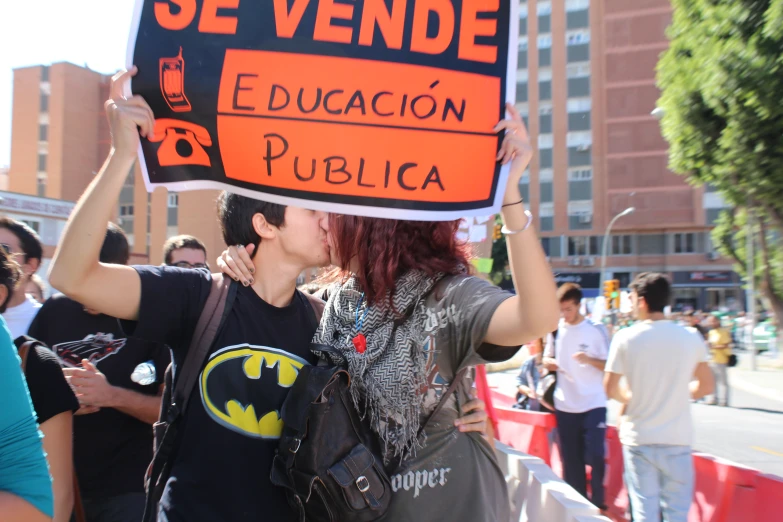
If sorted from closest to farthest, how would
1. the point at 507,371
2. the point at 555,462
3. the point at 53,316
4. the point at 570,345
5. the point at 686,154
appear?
1. the point at 53,316
2. the point at 570,345
3. the point at 555,462
4. the point at 686,154
5. the point at 507,371

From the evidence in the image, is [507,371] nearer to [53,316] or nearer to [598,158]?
[53,316]

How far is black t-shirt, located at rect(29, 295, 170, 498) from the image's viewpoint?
275cm

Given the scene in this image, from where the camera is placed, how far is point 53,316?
9.43ft

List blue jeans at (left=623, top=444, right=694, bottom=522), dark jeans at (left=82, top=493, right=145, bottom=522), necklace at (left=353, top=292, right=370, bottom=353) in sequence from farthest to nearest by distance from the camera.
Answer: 1. blue jeans at (left=623, top=444, right=694, bottom=522)
2. dark jeans at (left=82, top=493, right=145, bottom=522)
3. necklace at (left=353, top=292, right=370, bottom=353)

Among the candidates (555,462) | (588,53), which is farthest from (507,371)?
(588,53)

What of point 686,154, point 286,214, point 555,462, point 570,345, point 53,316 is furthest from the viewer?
point 686,154

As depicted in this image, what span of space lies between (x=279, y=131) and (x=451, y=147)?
50 centimetres

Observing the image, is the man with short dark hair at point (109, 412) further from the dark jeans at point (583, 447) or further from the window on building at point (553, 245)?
the window on building at point (553, 245)

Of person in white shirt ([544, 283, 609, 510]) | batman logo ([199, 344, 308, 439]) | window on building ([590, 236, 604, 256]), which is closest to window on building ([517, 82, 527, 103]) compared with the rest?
window on building ([590, 236, 604, 256])

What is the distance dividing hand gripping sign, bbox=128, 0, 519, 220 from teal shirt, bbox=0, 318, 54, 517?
790mm

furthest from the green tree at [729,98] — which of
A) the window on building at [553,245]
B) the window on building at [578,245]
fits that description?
the window on building at [553,245]

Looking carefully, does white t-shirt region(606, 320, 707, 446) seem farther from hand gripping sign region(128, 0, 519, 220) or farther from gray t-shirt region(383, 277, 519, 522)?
hand gripping sign region(128, 0, 519, 220)

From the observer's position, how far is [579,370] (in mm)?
5895

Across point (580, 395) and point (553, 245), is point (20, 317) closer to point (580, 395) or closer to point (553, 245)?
point (580, 395)
